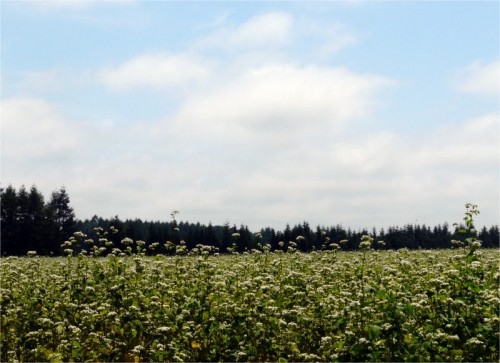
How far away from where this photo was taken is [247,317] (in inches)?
414

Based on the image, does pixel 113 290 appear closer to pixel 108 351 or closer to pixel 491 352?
pixel 108 351

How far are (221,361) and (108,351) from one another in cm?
217

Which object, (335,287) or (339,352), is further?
(335,287)

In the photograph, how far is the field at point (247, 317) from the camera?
9.48 m

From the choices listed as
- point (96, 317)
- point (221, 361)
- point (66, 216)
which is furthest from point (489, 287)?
point (66, 216)

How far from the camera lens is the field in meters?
9.48

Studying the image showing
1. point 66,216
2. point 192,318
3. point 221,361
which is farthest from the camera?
point 66,216

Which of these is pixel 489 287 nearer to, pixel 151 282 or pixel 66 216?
pixel 151 282

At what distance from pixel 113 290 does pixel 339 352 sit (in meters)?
4.81

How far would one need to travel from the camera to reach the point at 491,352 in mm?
9531

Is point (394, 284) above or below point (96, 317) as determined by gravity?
above

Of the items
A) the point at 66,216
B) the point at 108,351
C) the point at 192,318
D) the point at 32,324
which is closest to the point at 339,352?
the point at 192,318

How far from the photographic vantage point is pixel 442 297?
1040 centimetres

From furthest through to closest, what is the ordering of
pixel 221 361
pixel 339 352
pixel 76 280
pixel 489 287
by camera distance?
pixel 76 280 → pixel 489 287 → pixel 221 361 → pixel 339 352
